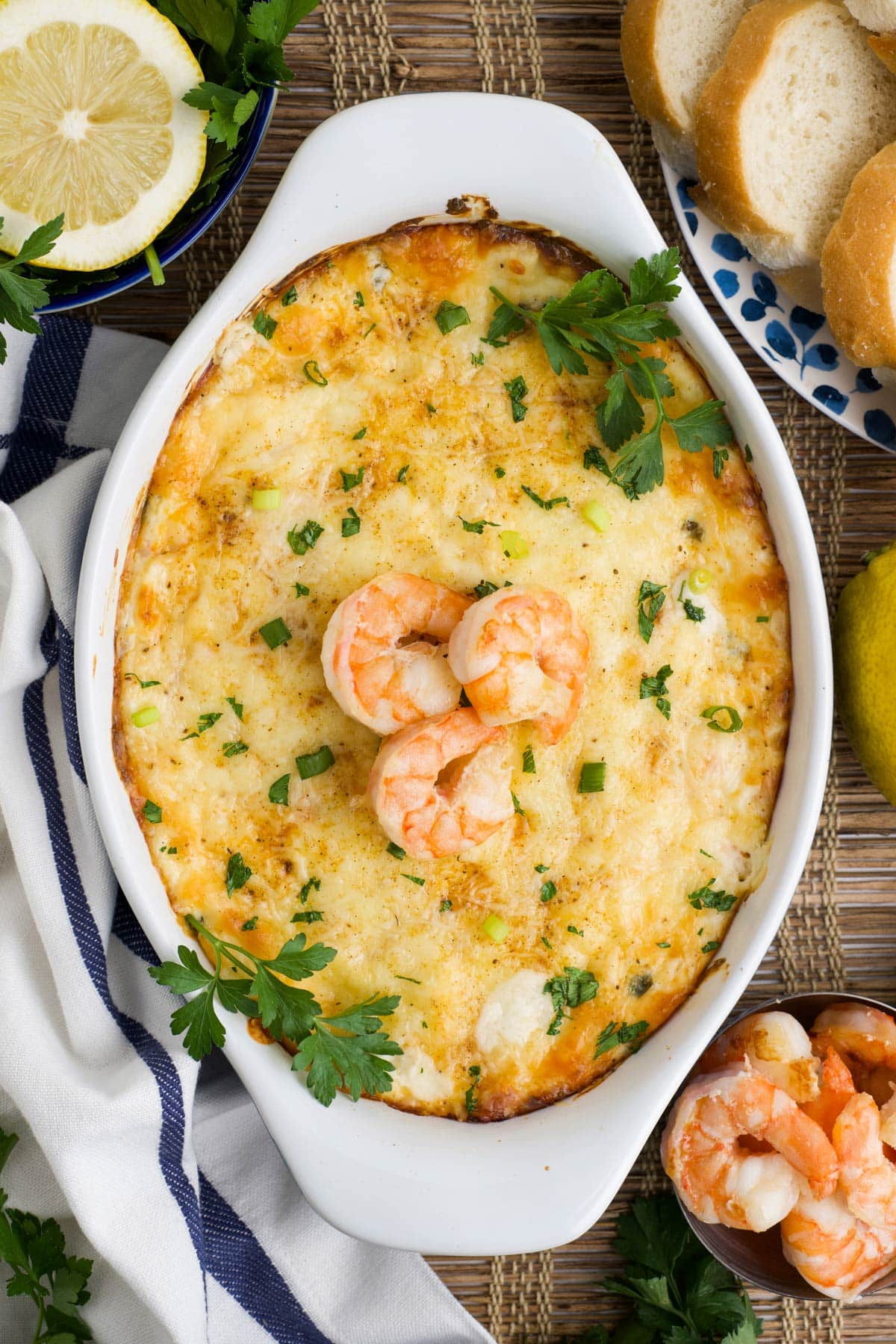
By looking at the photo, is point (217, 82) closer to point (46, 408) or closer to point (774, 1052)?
point (46, 408)

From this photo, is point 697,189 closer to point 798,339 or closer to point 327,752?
point 798,339

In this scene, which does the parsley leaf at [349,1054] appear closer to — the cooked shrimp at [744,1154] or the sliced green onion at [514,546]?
the cooked shrimp at [744,1154]

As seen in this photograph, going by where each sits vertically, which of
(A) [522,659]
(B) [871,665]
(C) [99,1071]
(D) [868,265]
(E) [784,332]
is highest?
(D) [868,265]

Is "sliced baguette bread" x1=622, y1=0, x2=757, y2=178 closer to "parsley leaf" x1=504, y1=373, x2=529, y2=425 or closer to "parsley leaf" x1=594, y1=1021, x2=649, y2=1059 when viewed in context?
"parsley leaf" x1=504, y1=373, x2=529, y2=425

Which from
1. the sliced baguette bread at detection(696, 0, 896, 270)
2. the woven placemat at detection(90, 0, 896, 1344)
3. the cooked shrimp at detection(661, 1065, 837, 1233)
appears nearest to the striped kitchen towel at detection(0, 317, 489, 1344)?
the woven placemat at detection(90, 0, 896, 1344)

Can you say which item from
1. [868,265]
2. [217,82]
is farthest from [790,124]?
[217,82]

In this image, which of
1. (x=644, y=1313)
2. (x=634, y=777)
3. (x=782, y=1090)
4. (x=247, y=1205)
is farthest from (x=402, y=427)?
(x=644, y=1313)
